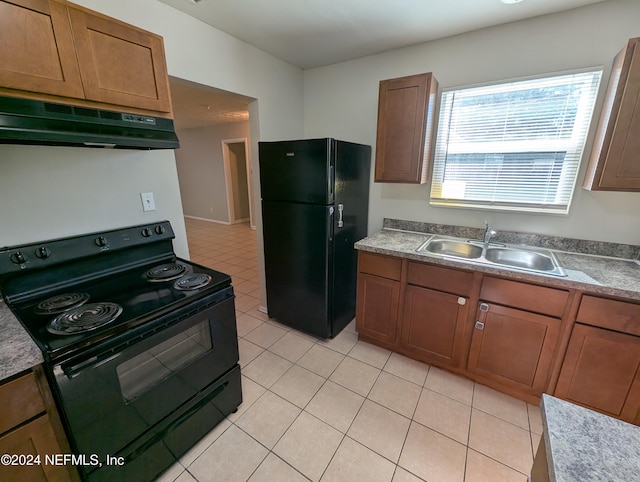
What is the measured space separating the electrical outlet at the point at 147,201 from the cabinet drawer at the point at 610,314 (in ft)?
8.53

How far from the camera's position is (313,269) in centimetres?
223

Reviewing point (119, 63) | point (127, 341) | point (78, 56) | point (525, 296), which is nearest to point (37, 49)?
point (78, 56)

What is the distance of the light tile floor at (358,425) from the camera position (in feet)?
4.55

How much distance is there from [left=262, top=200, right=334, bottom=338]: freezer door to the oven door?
84cm

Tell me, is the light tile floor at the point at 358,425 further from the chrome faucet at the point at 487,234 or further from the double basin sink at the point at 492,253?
the chrome faucet at the point at 487,234

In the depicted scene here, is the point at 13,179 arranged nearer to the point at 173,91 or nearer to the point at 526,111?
the point at 173,91

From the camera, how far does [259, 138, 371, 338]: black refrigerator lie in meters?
2.05

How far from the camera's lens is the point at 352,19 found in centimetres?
184

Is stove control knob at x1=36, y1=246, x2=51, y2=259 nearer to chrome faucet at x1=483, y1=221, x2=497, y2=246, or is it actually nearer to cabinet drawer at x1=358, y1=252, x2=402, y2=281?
cabinet drawer at x1=358, y1=252, x2=402, y2=281

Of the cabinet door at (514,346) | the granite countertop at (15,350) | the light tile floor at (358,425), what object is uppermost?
the granite countertop at (15,350)

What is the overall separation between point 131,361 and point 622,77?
2.82m

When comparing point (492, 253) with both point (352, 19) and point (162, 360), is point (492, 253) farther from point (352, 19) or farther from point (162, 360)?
point (162, 360)

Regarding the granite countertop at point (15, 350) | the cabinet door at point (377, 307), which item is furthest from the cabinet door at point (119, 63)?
the cabinet door at point (377, 307)

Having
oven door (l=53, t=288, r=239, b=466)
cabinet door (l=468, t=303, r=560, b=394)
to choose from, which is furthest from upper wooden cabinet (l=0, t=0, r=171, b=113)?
cabinet door (l=468, t=303, r=560, b=394)
